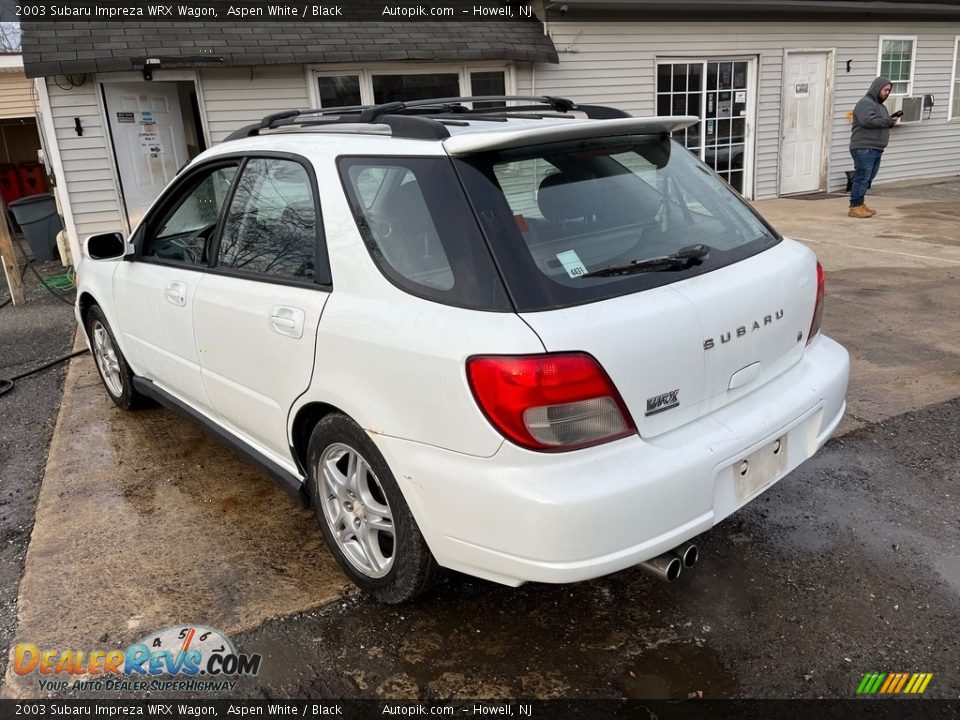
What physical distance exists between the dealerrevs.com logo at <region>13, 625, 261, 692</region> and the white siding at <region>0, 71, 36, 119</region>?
16.5 metres

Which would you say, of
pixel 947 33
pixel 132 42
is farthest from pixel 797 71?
pixel 132 42

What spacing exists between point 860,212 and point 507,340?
1059 centimetres

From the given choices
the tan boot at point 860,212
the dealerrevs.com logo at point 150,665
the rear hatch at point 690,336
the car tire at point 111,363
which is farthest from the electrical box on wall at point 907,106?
the dealerrevs.com logo at point 150,665

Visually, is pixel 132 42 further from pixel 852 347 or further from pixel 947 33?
pixel 947 33

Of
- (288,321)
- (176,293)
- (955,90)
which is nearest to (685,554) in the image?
(288,321)

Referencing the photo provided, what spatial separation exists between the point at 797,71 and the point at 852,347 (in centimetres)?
925

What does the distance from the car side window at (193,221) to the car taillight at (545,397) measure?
1.82m

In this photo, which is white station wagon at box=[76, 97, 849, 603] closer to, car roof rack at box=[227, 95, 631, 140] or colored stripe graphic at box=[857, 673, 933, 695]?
car roof rack at box=[227, 95, 631, 140]

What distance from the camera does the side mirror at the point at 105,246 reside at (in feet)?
13.4

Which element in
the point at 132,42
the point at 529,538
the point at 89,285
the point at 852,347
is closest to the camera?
the point at 529,538

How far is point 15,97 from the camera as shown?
16141 mm

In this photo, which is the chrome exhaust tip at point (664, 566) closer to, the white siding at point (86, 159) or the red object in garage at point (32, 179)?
the white siding at point (86, 159)

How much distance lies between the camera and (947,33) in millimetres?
14375

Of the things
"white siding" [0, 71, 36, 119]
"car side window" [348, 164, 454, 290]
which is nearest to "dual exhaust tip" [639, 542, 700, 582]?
"car side window" [348, 164, 454, 290]
